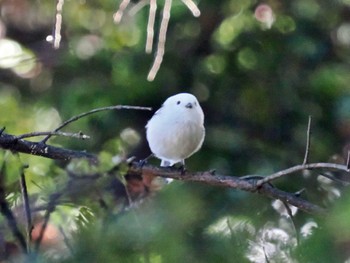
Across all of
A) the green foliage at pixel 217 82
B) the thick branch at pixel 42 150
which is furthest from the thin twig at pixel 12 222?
the green foliage at pixel 217 82

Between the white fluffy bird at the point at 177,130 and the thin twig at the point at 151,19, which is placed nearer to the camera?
the thin twig at the point at 151,19

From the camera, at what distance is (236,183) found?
2420mm

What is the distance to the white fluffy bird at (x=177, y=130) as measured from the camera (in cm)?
337

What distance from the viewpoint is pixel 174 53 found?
4.39 meters

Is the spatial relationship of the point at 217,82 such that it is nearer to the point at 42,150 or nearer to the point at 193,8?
the point at 42,150

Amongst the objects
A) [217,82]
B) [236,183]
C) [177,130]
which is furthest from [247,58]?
[236,183]

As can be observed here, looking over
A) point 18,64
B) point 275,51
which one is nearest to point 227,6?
point 275,51

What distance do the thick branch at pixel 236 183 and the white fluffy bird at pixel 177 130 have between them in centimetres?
72

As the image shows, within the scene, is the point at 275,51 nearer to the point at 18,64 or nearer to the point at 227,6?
the point at 227,6

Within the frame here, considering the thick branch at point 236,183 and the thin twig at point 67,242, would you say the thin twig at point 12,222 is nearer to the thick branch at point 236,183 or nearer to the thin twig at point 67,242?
the thin twig at point 67,242

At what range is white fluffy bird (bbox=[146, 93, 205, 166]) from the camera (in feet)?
11.1

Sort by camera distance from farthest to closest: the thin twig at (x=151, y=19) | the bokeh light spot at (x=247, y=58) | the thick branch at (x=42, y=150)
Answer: the bokeh light spot at (x=247, y=58)
the thick branch at (x=42, y=150)
the thin twig at (x=151, y=19)

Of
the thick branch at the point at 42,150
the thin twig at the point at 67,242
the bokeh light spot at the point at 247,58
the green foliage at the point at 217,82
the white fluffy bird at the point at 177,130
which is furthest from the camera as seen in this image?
the bokeh light spot at the point at 247,58

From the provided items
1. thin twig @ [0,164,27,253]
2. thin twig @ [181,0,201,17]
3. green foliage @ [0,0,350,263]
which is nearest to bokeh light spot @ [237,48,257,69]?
green foliage @ [0,0,350,263]
